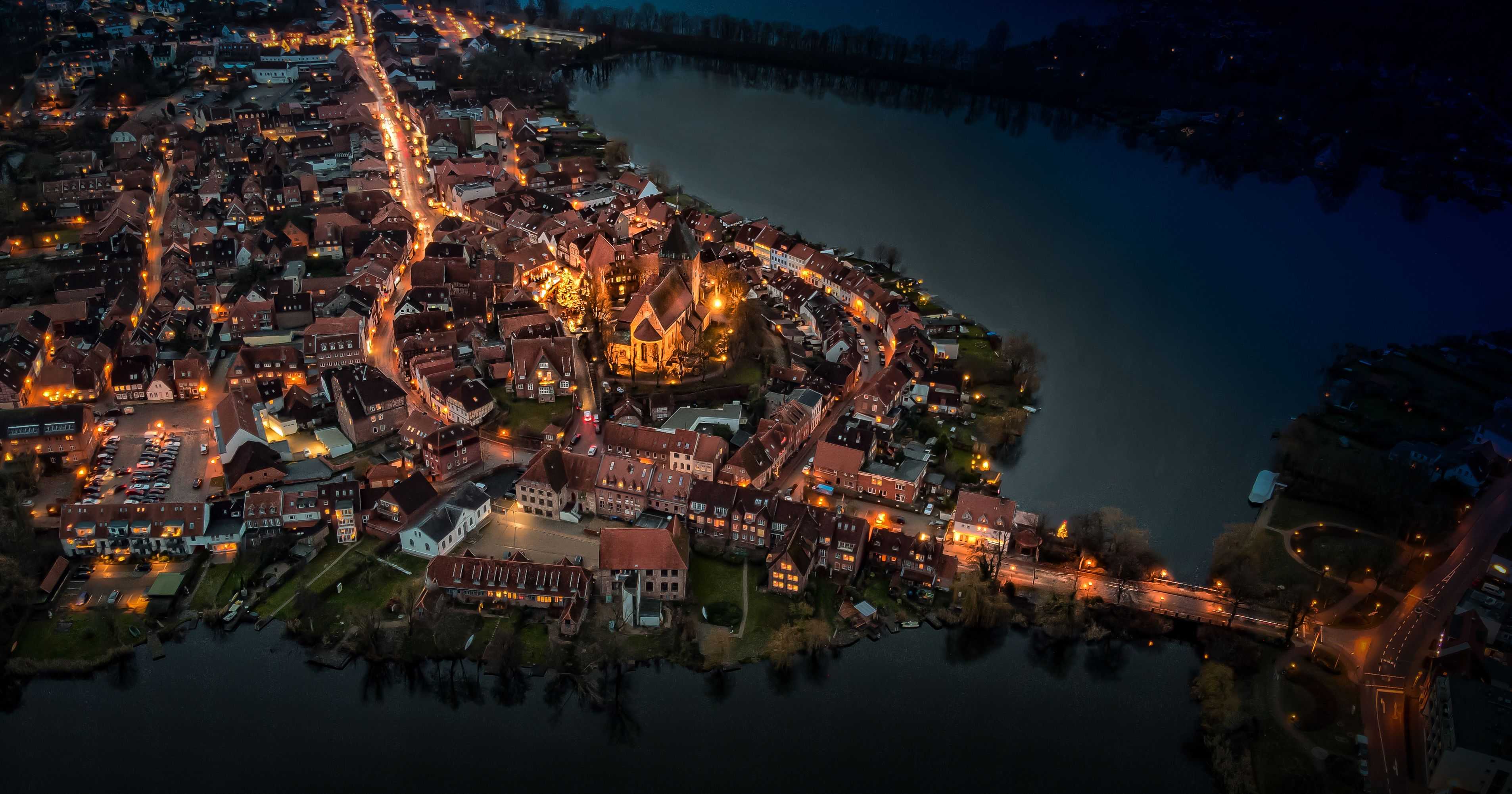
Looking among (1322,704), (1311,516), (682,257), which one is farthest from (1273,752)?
(682,257)

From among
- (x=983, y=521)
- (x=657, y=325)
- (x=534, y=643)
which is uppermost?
(x=657, y=325)

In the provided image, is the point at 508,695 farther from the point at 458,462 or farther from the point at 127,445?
the point at 127,445

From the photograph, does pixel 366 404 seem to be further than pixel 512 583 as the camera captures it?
Yes

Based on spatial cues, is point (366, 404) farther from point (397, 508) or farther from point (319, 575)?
point (319, 575)

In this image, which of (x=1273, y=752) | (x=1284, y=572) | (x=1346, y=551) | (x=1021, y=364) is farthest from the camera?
(x=1021, y=364)

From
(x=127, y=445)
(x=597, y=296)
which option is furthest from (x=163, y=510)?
(x=597, y=296)

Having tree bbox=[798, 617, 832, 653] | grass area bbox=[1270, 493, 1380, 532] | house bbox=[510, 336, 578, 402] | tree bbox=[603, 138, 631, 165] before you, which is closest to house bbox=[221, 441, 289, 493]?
house bbox=[510, 336, 578, 402]
